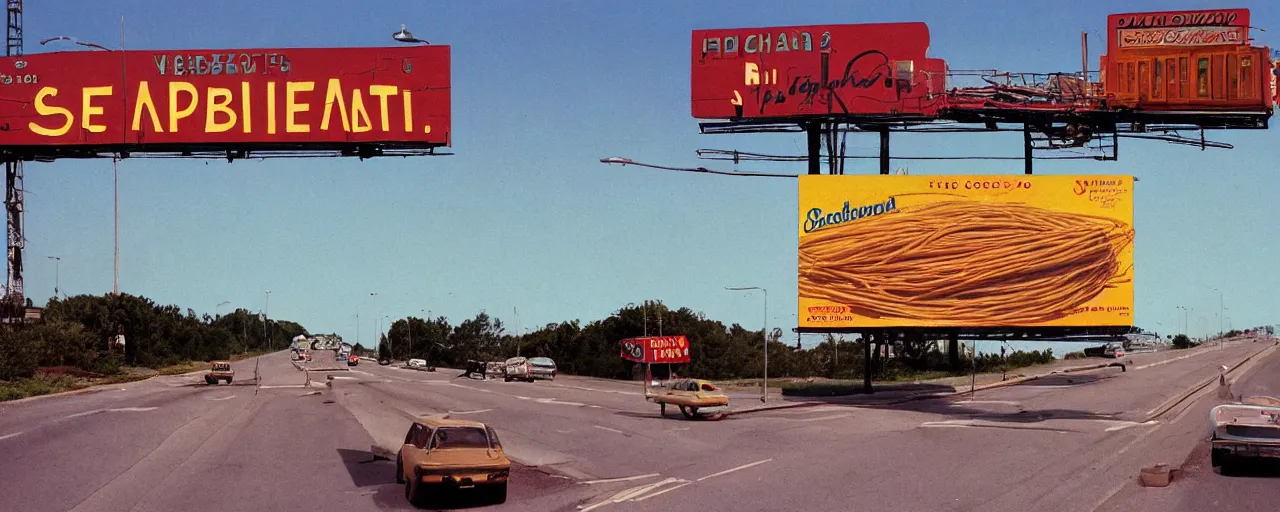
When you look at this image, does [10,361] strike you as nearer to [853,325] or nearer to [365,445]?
[365,445]

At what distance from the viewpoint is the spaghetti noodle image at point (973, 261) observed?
51375mm

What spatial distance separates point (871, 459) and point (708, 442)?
7.40 meters

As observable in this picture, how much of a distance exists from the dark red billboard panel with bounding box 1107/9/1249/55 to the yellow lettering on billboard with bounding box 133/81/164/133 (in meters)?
39.8

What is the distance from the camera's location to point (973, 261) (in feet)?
170

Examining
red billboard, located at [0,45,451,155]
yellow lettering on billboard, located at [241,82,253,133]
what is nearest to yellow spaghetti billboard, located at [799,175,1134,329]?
red billboard, located at [0,45,451,155]

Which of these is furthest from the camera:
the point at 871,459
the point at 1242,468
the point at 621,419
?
the point at 621,419

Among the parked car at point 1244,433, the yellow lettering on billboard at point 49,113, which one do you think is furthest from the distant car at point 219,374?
the parked car at point 1244,433

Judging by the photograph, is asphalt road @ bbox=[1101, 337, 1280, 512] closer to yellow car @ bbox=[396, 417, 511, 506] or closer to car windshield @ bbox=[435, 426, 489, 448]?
yellow car @ bbox=[396, 417, 511, 506]

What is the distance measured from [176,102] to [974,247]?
3424 centimetres

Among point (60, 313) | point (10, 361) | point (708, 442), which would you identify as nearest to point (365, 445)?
point (708, 442)

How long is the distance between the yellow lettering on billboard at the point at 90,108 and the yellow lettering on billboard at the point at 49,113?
64 centimetres

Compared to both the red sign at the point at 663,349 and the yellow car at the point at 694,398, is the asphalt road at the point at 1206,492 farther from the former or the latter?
the red sign at the point at 663,349

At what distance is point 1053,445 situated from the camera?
38.4 m

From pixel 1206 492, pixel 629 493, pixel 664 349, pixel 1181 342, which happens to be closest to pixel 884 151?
pixel 664 349
